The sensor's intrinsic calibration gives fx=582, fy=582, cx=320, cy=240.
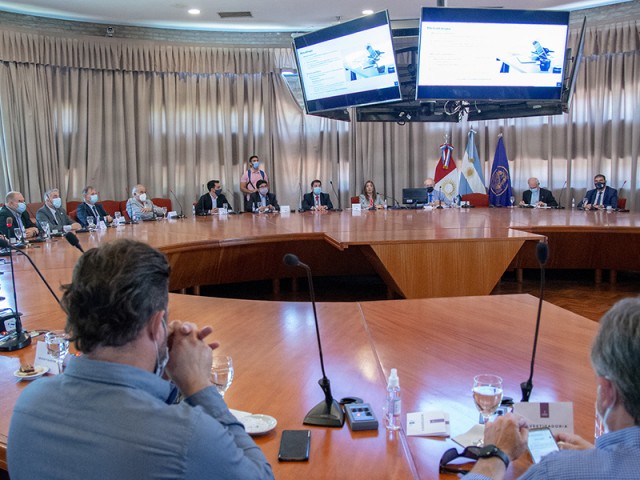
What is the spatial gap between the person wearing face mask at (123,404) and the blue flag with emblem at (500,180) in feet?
24.8

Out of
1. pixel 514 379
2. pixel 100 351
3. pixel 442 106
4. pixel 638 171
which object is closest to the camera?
pixel 100 351

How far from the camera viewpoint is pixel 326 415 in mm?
1352

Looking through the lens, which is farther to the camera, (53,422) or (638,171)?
(638,171)

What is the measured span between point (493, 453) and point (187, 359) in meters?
0.59

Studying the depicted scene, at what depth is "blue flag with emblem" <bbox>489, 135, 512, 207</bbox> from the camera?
26.5 feet

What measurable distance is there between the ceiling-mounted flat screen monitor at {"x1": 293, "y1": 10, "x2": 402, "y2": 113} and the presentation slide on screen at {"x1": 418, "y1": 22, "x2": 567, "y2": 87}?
324 millimetres

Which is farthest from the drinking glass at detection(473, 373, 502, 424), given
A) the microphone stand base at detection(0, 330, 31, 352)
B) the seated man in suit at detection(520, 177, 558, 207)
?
the seated man in suit at detection(520, 177, 558, 207)

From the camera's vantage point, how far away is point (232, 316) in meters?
2.24

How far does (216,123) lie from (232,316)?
691 cm

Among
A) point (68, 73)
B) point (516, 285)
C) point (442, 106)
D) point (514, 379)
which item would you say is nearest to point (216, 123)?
point (68, 73)

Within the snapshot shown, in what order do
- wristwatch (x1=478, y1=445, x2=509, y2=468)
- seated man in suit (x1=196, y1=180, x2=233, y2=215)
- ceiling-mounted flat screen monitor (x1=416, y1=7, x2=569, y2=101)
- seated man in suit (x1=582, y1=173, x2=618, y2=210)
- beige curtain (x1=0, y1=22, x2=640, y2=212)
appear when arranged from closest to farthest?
wristwatch (x1=478, y1=445, x2=509, y2=468), ceiling-mounted flat screen monitor (x1=416, y1=7, x2=569, y2=101), seated man in suit (x1=582, y1=173, x2=618, y2=210), seated man in suit (x1=196, y1=180, x2=233, y2=215), beige curtain (x1=0, y1=22, x2=640, y2=212)

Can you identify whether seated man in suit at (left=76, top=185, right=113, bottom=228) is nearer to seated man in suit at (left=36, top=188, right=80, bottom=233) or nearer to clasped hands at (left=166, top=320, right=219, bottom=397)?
seated man in suit at (left=36, top=188, right=80, bottom=233)

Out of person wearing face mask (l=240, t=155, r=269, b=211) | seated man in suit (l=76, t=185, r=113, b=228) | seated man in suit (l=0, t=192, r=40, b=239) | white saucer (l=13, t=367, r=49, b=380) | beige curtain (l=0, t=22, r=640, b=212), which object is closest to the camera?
white saucer (l=13, t=367, r=49, b=380)

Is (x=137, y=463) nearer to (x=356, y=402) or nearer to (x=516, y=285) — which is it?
(x=356, y=402)
